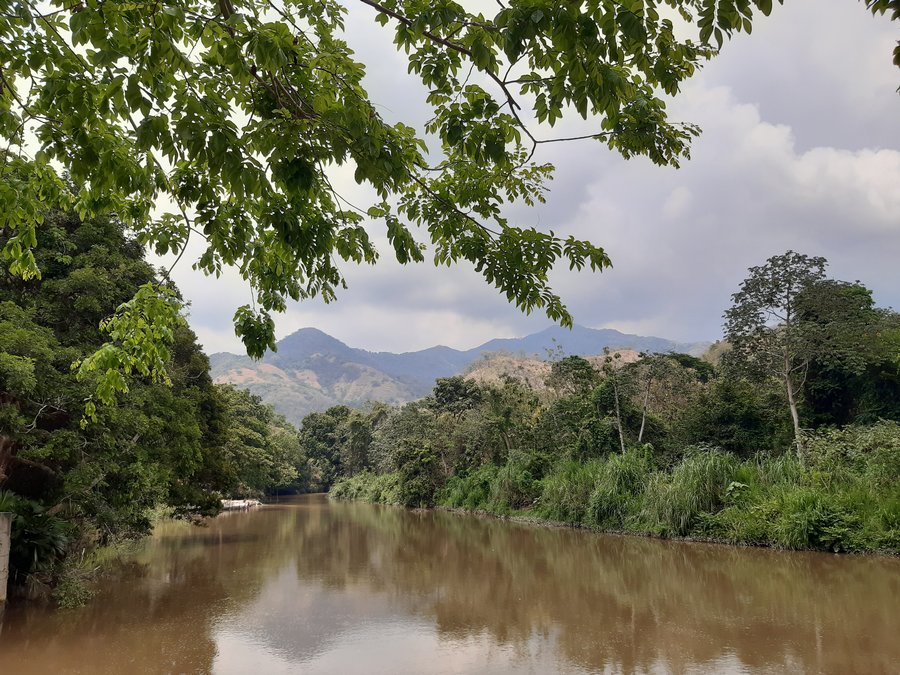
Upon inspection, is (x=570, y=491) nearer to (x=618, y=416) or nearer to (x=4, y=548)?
(x=618, y=416)

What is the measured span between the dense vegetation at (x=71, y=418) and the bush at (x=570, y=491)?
10617 mm

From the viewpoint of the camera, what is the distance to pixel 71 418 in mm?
8688

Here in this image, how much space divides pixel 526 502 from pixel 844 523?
444 inches

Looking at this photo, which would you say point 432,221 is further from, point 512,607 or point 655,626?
point 512,607

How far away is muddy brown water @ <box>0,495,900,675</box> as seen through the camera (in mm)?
6117

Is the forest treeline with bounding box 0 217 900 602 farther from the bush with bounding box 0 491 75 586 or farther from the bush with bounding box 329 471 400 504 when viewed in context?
the bush with bounding box 329 471 400 504

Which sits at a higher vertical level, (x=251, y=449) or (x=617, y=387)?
(x=617, y=387)

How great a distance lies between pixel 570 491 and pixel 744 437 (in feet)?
16.3

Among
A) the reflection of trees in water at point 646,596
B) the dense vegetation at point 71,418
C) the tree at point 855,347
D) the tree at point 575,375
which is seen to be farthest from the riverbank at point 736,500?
the dense vegetation at point 71,418

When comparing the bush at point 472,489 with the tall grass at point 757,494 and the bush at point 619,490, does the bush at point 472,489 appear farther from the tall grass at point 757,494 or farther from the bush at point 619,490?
the bush at point 619,490

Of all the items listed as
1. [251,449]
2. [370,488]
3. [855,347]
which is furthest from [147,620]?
[370,488]

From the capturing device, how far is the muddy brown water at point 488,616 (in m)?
6.12

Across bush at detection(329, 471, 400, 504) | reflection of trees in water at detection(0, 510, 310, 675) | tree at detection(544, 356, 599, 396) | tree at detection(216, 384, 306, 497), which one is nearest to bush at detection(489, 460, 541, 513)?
tree at detection(544, 356, 599, 396)

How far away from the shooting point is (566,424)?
68.2 feet
